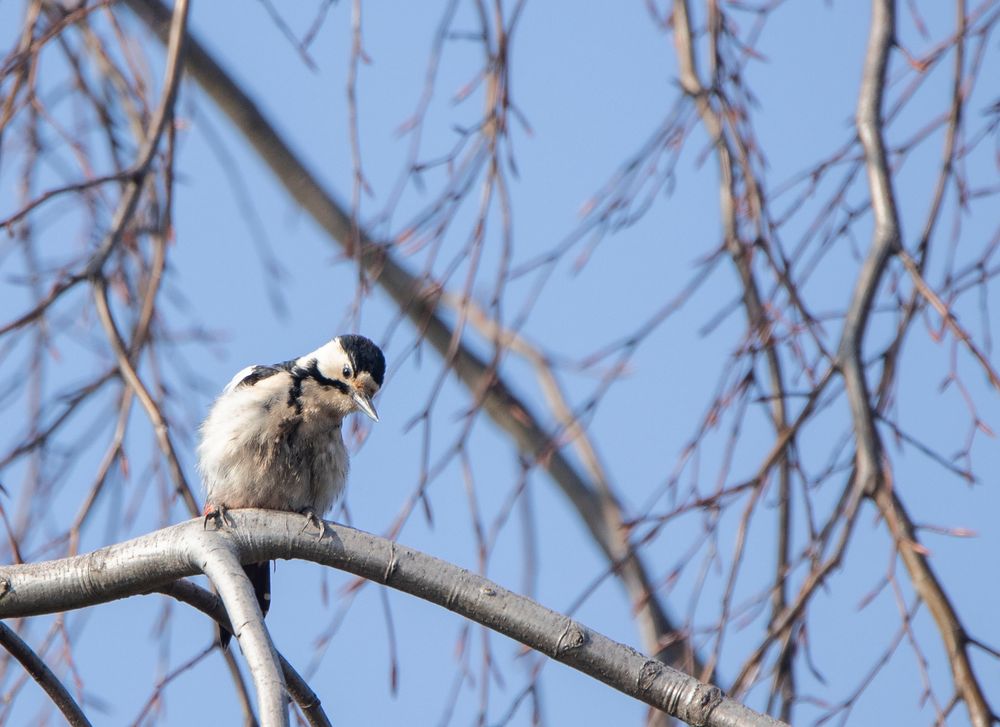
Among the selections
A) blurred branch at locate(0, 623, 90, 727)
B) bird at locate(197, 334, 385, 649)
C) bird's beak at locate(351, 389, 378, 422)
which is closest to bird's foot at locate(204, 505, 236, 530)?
blurred branch at locate(0, 623, 90, 727)

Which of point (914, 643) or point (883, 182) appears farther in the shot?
point (883, 182)

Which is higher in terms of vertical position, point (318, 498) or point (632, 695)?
point (318, 498)

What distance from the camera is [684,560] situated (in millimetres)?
3867

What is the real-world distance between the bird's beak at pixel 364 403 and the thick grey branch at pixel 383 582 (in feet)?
4.55

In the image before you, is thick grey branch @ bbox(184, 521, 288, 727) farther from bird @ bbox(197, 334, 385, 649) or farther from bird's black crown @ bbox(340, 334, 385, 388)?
bird's black crown @ bbox(340, 334, 385, 388)

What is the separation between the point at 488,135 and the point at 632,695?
180 centimetres

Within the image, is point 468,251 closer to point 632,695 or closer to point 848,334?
point 848,334

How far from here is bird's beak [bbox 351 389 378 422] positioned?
469cm

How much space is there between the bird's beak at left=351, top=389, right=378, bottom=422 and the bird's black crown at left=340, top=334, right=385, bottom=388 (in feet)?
0.31

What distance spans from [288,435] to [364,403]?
278mm

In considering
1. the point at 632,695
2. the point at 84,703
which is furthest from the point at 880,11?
the point at 84,703

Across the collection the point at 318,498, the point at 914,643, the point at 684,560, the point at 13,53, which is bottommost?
the point at 914,643

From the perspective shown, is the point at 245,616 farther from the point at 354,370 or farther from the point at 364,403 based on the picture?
the point at 354,370

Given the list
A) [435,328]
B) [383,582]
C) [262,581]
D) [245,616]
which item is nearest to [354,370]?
[262,581]
